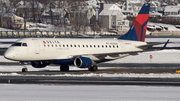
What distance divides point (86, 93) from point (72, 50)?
16751mm

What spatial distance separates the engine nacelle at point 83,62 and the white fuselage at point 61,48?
1.17 meters

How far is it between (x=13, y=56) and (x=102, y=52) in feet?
37.9

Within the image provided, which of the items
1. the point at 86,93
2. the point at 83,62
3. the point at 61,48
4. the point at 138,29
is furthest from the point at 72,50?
the point at 86,93

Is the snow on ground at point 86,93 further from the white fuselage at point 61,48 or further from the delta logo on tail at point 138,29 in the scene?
the delta logo on tail at point 138,29

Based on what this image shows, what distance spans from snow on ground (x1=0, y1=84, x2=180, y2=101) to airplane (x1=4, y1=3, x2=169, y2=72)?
9988mm

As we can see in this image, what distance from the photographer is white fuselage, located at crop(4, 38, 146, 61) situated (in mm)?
36375

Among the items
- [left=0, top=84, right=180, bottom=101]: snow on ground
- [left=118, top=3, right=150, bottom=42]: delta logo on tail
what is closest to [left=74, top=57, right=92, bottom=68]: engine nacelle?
[left=118, top=3, right=150, bottom=42]: delta logo on tail

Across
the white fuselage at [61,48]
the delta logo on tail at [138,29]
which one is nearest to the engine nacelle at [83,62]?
the white fuselage at [61,48]

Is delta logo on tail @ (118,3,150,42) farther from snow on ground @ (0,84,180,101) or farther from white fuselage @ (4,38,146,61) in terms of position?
snow on ground @ (0,84,180,101)

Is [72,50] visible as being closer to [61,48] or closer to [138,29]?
[61,48]

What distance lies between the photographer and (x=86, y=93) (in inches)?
910

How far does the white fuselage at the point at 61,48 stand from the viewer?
36375 millimetres

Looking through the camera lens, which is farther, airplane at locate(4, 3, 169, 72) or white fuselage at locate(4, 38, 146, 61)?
airplane at locate(4, 3, 169, 72)

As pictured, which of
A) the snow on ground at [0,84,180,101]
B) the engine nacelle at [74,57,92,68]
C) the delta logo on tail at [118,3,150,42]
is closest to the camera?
the snow on ground at [0,84,180,101]
